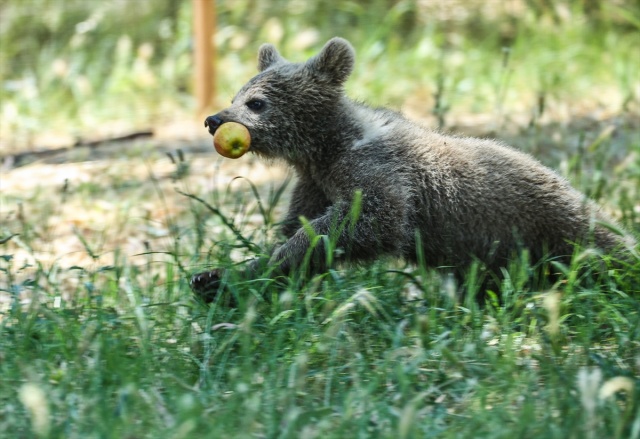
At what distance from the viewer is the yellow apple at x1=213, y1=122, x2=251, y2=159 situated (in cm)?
403

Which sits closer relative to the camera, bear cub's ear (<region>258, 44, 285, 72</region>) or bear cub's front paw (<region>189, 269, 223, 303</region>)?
bear cub's front paw (<region>189, 269, 223, 303</region>)

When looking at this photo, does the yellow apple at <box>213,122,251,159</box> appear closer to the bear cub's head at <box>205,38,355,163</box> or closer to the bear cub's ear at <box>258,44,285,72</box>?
the bear cub's head at <box>205,38,355,163</box>

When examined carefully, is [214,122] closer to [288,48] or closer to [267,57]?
[267,57]

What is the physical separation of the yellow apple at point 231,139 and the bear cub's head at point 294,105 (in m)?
0.05

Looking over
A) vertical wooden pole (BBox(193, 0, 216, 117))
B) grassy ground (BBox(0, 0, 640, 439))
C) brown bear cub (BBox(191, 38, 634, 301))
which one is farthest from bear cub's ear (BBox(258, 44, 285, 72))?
vertical wooden pole (BBox(193, 0, 216, 117))

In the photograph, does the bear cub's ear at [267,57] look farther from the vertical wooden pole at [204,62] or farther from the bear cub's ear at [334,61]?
the vertical wooden pole at [204,62]

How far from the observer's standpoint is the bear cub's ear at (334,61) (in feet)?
13.8

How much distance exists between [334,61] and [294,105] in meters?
0.28

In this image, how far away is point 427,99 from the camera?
25.8 feet

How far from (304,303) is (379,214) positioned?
0.55 meters

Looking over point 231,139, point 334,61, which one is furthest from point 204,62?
point 231,139

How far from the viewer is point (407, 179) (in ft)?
13.3

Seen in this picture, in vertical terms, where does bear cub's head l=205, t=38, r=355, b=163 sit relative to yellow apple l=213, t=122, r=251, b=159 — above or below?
above

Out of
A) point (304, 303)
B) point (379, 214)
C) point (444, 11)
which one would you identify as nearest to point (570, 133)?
point (444, 11)
